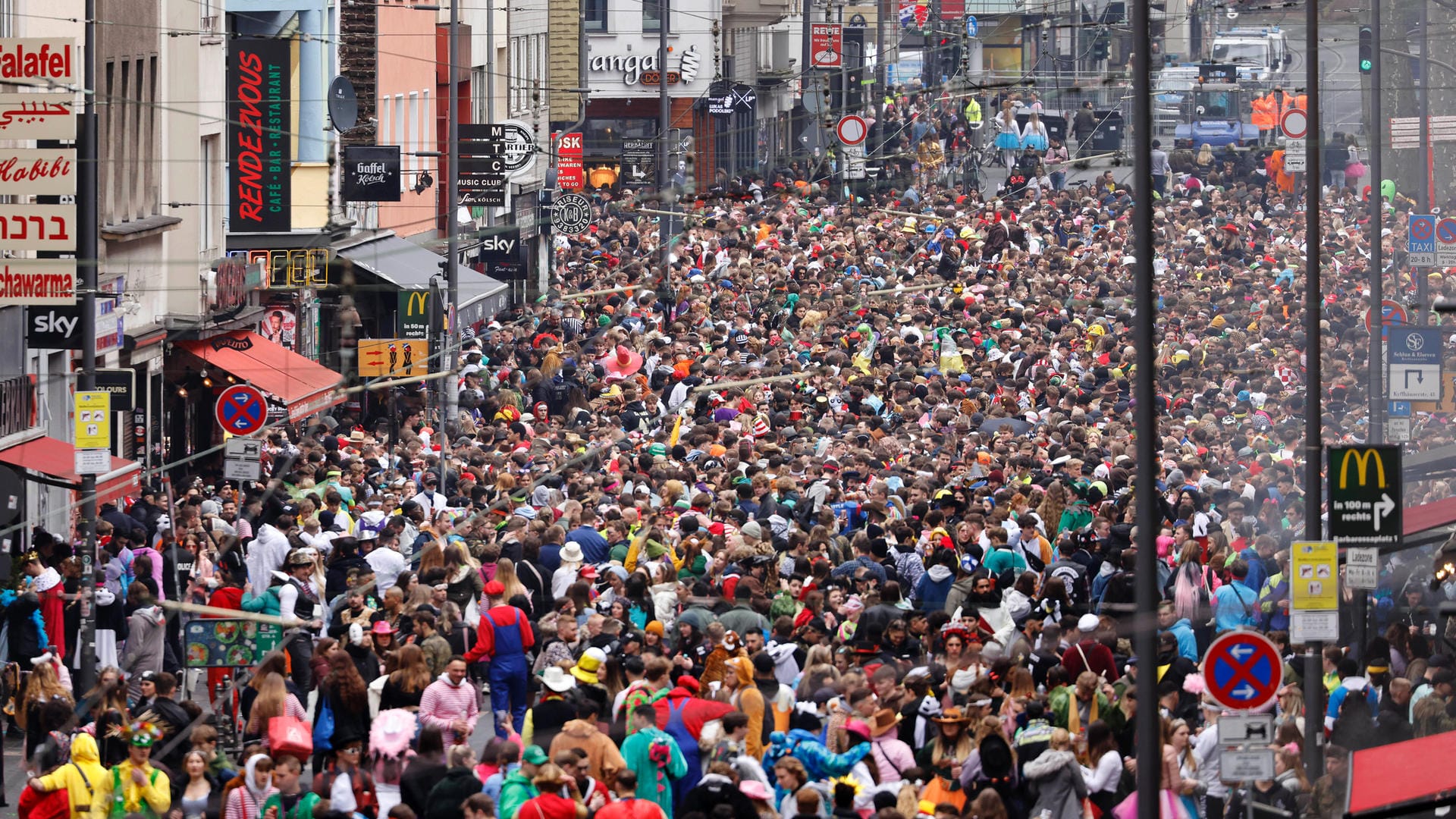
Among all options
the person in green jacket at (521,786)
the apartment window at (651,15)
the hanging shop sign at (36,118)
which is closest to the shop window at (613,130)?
the apartment window at (651,15)

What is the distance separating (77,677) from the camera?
17.0m

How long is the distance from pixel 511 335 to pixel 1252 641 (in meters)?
21.2

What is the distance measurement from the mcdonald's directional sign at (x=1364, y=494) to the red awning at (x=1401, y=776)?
3137mm

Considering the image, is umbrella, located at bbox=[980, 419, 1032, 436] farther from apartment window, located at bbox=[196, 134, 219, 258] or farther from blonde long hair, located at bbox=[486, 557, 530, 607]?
apartment window, located at bbox=[196, 134, 219, 258]

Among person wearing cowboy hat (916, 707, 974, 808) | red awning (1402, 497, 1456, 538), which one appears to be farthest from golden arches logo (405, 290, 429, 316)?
person wearing cowboy hat (916, 707, 974, 808)

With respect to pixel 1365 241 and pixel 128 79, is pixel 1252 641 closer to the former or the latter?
pixel 128 79

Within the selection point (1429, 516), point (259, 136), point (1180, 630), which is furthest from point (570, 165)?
point (1180, 630)

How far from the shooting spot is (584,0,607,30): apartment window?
67938mm

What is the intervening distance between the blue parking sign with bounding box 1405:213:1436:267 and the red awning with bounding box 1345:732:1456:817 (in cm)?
1692

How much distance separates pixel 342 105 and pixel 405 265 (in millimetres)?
5941

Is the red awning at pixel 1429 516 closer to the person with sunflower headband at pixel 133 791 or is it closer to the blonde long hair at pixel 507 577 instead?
the blonde long hair at pixel 507 577

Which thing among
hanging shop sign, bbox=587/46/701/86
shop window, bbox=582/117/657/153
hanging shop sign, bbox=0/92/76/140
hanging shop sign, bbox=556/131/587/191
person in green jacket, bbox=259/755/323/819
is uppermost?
hanging shop sign, bbox=587/46/701/86

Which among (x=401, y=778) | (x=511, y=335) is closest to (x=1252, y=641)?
(x=401, y=778)

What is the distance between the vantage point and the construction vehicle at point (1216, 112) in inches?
2190
